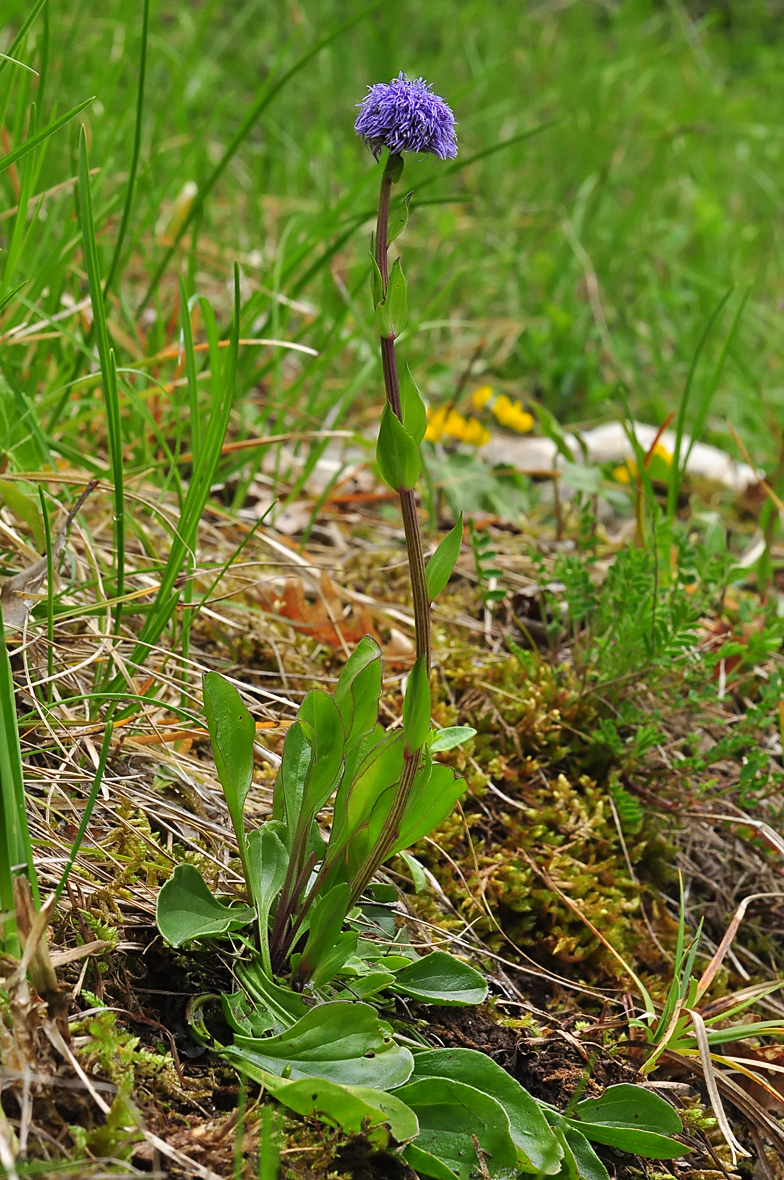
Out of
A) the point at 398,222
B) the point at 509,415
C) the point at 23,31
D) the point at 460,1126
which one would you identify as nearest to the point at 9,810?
the point at 460,1126

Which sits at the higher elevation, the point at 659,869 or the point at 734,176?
the point at 734,176

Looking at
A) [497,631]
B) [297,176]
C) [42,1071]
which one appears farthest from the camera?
[297,176]

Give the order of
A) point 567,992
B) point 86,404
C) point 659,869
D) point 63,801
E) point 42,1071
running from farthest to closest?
point 86,404 < point 659,869 < point 567,992 < point 63,801 < point 42,1071

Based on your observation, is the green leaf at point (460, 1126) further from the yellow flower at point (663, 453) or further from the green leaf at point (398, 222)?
the yellow flower at point (663, 453)

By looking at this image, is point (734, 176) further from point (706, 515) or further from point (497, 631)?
point (497, 631)

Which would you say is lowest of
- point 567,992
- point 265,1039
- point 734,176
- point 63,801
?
point 567,992

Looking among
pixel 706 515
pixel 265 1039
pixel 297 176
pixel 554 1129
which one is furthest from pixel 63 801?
pixel 297 176

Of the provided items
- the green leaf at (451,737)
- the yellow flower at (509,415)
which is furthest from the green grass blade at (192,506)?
the yellow flower at (509,415)

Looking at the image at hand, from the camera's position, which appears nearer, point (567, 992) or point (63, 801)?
point (63, 801)
